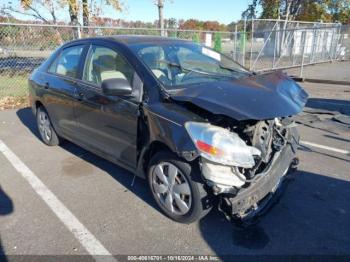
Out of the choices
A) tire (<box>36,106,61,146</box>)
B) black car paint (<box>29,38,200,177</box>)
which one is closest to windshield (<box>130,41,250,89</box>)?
black car paint (<box>29,38,200,177</box>)

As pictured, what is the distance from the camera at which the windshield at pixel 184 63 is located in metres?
3.51

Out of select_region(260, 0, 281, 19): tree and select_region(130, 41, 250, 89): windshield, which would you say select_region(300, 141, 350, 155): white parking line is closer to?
select_region(130, 41, 250, 89): windshield

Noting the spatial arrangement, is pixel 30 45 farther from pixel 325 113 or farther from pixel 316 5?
pixel 316 5

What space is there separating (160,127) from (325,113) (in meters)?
5.13

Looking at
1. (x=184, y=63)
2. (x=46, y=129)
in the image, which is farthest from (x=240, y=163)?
(x=46, y=129)

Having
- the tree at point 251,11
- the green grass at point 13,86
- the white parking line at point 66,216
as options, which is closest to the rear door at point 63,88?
the white parking line at point 66,216

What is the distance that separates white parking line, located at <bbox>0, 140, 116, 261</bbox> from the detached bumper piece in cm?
108

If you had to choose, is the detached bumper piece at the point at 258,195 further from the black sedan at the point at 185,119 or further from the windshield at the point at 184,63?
the windshield at the point at 184,63

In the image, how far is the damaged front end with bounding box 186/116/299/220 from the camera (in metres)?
2.65

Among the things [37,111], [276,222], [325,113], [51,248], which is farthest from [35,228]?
[325,113]

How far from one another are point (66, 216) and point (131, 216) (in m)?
0.68

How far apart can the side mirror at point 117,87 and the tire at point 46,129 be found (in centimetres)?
241

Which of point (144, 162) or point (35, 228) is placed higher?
point (144, 162)

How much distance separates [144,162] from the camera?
11.2ft
